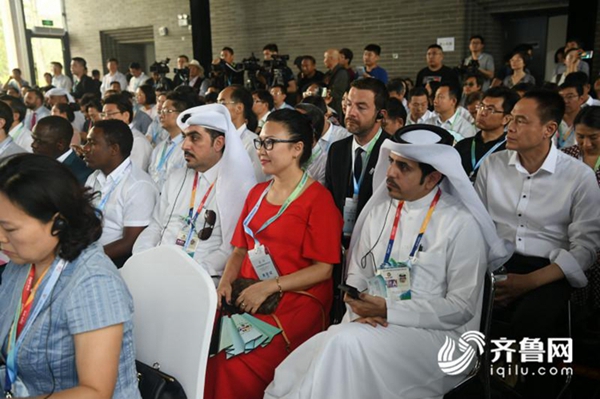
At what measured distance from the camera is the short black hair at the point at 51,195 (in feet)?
3.95

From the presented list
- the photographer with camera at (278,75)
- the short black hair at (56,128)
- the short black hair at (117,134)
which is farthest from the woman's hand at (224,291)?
the photographer with camera at (278,75)

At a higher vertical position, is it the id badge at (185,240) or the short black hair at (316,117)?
the short black hair at (316,117)

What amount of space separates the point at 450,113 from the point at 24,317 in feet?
14.0

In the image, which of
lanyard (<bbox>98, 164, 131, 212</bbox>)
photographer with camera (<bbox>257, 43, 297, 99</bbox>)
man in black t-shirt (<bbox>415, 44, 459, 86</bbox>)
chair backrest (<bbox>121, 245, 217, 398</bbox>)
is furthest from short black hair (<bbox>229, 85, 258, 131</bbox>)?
man in black t-shirt (<bbox>415, 44, 459, 86</bbox>)

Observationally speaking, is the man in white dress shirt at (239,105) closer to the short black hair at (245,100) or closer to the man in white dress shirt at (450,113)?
the short black hair at (245,100)

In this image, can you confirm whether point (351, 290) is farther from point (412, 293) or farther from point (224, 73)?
point (224, 73)

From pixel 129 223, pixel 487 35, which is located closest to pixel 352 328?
pixel 129 223

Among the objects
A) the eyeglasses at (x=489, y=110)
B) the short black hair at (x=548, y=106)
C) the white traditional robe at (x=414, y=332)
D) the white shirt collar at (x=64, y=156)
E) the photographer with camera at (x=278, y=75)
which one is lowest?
→ the white traditional robe at (x=414, y=332)

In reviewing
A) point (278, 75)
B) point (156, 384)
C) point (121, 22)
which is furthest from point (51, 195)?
point (121, 22)

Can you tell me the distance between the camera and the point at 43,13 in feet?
47.6

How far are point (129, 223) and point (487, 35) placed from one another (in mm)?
7583

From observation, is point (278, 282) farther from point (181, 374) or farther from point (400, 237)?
point (181, 374)

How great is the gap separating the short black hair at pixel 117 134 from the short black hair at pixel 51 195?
169 centimetres

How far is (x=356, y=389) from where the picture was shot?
5.91 feet
